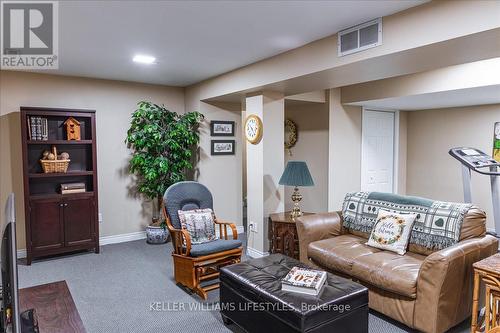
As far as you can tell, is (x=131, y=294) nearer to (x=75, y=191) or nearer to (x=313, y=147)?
(x=75, y=191)

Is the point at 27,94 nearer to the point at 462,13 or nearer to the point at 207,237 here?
the point at 207,237

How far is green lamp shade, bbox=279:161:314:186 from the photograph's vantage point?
3.87m

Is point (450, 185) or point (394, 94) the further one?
point (450, 185)

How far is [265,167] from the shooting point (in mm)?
4234

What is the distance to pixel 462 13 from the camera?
212cm

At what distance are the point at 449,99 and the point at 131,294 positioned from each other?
4790mm

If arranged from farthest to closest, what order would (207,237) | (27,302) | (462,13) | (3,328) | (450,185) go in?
(450,185), (207,237), (462,13), (27,302), (3,328)

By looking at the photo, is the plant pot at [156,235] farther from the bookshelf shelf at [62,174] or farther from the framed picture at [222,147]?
the framed picture at [222,147]

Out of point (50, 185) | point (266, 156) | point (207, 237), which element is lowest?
point (207, 237)

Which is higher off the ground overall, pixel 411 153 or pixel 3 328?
pixel 411 153

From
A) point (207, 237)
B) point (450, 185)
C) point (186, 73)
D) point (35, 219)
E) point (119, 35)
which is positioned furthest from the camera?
point (450, 185)

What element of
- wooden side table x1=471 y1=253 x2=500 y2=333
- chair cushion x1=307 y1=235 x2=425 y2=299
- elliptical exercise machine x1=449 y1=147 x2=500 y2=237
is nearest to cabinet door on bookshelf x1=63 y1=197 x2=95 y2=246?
chair cushion x1=307 y1=235 x2=425 y2=299

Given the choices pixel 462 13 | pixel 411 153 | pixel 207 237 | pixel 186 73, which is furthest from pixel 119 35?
pixel 411 153

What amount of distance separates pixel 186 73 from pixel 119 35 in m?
1.54
